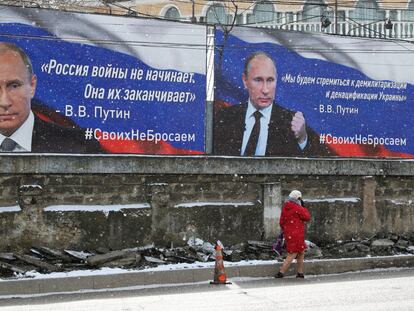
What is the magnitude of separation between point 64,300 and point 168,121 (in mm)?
5902

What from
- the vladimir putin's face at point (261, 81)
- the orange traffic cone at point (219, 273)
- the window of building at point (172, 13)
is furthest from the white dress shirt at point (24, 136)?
the window of building at point (172, 13)

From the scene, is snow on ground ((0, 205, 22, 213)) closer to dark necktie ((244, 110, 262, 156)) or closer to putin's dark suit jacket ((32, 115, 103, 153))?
putin's dark suit jacket ((32, 115, 103, 153))

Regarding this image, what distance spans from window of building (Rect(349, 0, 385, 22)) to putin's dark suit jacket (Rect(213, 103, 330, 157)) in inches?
775

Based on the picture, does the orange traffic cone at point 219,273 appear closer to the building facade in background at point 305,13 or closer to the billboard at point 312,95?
the billboard at point 312,95

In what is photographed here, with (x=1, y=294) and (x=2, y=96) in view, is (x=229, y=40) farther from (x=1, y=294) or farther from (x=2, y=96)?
(x=1, y=294)

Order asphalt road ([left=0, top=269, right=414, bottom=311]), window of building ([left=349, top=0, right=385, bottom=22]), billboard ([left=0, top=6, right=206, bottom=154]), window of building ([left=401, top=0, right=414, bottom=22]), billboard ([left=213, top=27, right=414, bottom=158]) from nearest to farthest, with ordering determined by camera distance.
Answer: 1. asphalt road ([left=0, top=269, right=414, bottom=311])
2. billboard ([left=0, top=6, right=206, bottom=154])
3. billboard ([left=213, top=27, right=414, bottom=158])
4. window of building ([left=401, top=0, right=414, bottom=22])
5. window of building ([left=349, top=0, right=385, bottom=22])

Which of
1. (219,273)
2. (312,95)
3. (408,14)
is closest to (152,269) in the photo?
(219,273)

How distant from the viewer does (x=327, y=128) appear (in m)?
18.3

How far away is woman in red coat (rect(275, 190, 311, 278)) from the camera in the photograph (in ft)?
46.1

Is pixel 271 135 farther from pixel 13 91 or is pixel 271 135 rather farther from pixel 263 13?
pixel 263 13

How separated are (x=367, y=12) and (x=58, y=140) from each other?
81.5 feet

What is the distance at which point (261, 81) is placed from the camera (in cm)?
1755

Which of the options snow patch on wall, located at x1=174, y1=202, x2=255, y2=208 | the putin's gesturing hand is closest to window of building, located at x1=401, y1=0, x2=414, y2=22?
the putin's gesturing hand

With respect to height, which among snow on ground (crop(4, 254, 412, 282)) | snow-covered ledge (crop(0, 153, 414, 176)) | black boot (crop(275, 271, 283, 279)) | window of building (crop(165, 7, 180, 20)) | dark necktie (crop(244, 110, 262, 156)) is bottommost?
black boot (crop(275, 271, 283, 279))
